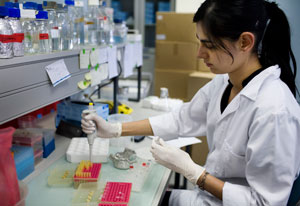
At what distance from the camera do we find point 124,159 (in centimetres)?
118

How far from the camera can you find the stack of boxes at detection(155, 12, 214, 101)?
3027 millimetres

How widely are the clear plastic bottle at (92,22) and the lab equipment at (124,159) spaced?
Result: 77 cm

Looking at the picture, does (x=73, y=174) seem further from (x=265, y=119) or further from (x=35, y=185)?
(x=265, y=119)

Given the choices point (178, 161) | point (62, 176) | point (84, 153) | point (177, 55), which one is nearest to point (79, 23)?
point (84, 153)

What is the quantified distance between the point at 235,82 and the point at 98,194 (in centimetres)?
70

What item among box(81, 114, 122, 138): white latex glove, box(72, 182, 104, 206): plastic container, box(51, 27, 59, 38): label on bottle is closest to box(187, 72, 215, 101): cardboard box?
box(81, 114, 122, 138): white latex glove

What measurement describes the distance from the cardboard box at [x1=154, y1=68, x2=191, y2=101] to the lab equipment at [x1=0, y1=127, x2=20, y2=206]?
2.53 meters

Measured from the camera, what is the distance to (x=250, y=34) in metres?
0.93

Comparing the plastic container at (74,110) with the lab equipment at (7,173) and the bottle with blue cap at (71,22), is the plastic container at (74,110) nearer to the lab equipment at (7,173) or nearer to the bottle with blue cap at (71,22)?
the bottle with blue cap at (71,22)

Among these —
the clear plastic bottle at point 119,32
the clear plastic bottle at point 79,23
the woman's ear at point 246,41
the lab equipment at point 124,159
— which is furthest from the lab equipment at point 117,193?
the clear plastic bottle at point 119,32

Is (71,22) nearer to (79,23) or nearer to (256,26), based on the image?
(79,23)

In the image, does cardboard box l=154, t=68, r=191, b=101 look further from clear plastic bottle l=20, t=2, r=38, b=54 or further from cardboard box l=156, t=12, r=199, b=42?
clear plastic bottle l=20, t=2, r=38, b=54

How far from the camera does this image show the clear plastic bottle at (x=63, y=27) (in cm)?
125

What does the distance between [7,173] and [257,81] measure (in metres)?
0.89
